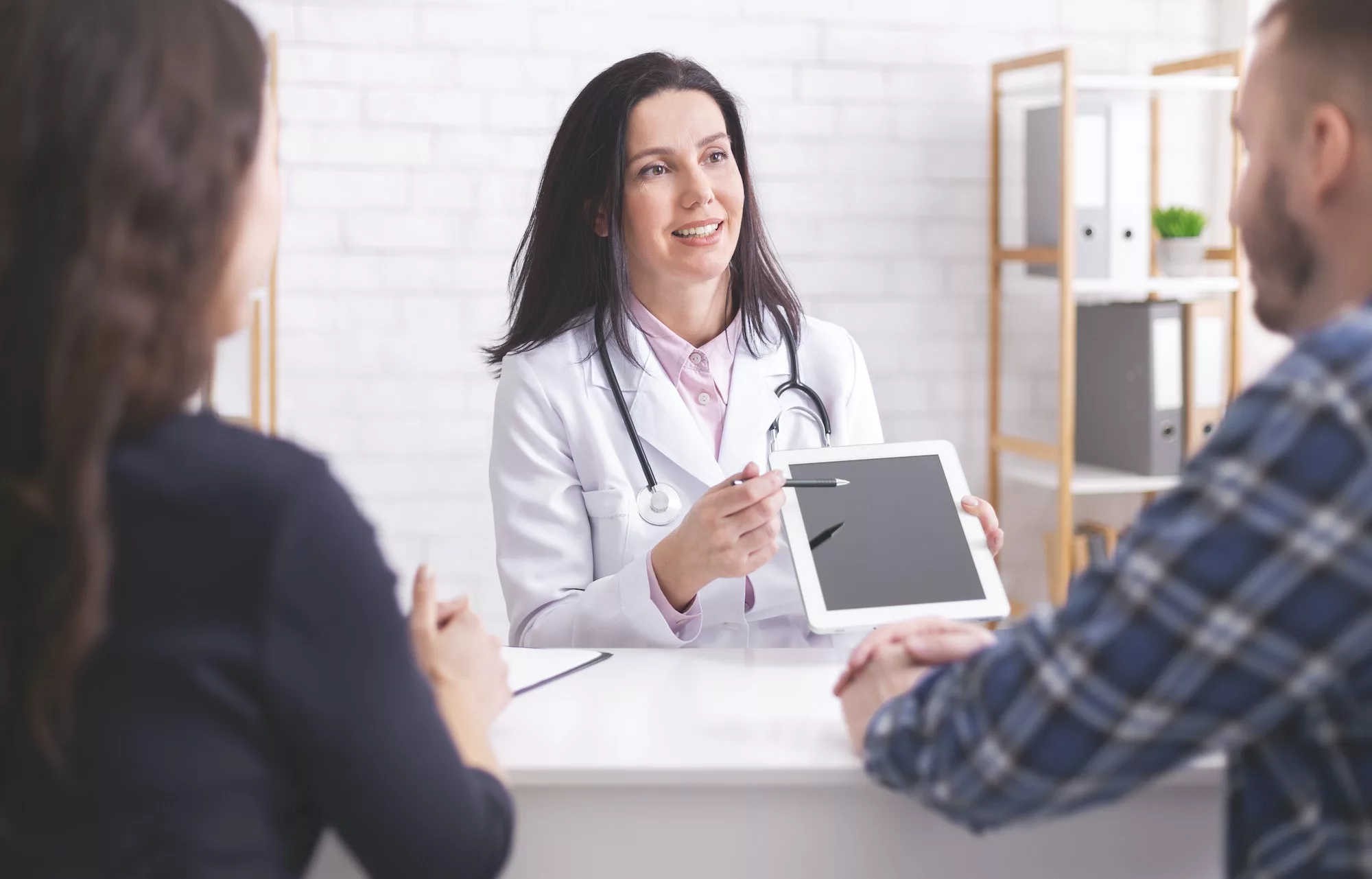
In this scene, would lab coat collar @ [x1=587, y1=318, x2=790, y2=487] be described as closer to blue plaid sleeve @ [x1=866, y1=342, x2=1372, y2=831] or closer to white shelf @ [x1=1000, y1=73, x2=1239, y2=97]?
blue plaid sleeve @ [x1=866, y1=342, x2=1372, y2=831]

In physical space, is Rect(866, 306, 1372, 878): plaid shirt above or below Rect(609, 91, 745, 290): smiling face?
below

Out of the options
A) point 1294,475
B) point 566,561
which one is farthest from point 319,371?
point 1294,475

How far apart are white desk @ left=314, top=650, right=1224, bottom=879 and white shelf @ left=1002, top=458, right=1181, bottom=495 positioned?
2.00 metres

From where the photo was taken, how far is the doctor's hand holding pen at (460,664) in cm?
100

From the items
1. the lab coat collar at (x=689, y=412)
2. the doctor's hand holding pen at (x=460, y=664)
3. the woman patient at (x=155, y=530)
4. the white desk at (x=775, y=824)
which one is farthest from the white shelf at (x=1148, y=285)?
the woman patient at (x=155, y=530)

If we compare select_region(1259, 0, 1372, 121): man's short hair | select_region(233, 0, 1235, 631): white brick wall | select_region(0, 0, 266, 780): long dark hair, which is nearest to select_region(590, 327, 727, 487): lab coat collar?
select_region(1259, 0, 1372, 121): man's short hair

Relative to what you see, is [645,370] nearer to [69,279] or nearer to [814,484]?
[814,484]

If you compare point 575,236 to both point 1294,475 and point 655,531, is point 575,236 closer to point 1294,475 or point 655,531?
point 655,531

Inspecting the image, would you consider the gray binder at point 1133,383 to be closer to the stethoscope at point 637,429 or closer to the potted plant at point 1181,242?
the potted plant at point 1181,242

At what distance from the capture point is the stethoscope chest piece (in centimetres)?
179

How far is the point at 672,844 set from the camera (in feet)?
3.52

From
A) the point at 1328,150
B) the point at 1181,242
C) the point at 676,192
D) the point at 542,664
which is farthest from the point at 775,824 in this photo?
the point at 1181,242

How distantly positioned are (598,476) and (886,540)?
0.50m

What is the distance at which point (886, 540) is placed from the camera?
1453 mm
